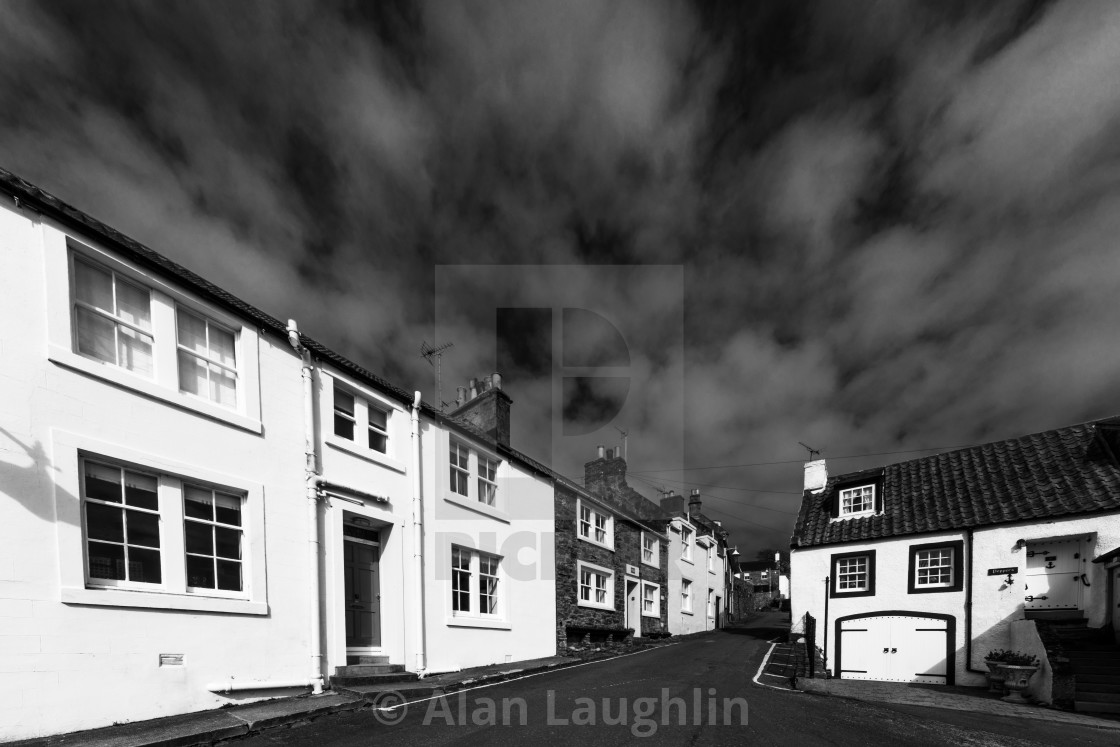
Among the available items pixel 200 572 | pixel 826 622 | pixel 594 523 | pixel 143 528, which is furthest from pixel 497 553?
pixel 826 622

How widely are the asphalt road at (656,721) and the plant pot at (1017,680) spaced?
13.7 feet

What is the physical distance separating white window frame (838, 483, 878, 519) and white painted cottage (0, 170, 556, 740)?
16244 millimetres

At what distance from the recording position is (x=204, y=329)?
9039 millimetres

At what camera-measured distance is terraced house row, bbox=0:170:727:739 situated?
648 centimetres

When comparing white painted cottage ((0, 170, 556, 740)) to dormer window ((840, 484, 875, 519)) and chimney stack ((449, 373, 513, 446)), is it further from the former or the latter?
dormer window ((840, 484, 875, 519))

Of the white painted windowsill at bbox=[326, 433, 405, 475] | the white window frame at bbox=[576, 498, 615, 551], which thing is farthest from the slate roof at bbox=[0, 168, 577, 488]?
the white window frame at bbox=[576, 498, 615, 551]

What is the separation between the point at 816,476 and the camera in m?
24.4

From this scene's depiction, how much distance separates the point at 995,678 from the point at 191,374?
2063 centimetres

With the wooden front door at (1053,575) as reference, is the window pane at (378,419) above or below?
above

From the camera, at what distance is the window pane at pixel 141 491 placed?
7.53 metres

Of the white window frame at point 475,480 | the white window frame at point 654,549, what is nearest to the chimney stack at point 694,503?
the white window frame at point 654,549

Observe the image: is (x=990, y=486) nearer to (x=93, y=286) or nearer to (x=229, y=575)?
(x=229, y=575)

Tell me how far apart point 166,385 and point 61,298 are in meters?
1.73

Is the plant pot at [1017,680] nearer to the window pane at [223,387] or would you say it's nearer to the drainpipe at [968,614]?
the drainpipe at [968,614]
